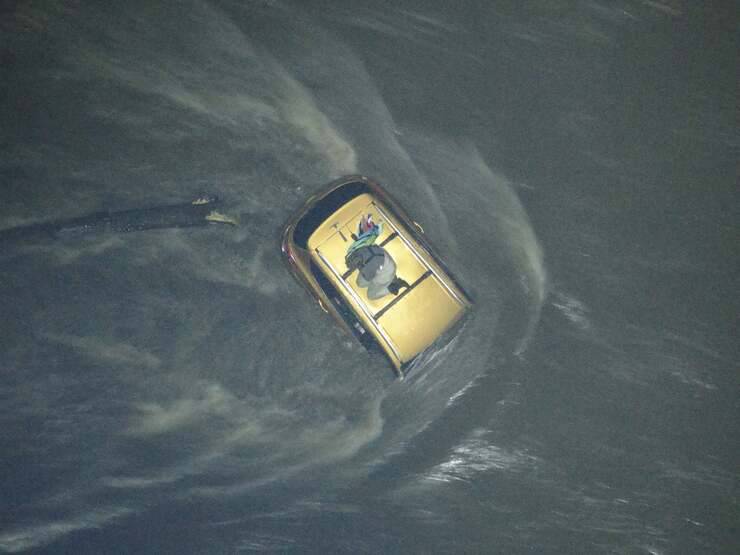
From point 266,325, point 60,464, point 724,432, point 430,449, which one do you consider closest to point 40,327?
point 60,464

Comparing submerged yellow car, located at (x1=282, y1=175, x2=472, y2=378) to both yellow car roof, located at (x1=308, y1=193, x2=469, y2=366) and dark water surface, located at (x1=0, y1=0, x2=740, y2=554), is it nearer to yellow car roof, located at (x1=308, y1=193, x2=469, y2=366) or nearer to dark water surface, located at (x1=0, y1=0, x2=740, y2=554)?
yellow car roof, located at (x1=308, y1=193, x2=469, y2=366)

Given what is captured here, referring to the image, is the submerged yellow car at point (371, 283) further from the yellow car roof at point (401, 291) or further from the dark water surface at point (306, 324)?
the dark water surface at point (306, 324)

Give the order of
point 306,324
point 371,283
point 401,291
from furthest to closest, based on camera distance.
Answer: point 306,324
point 401,291
point 371,283

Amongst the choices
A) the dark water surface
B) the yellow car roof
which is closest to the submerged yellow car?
the yellow car roof

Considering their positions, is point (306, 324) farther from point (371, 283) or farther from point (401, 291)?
point (401, 291)

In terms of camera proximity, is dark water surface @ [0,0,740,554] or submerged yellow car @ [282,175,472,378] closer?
submerged yellow car @ [282,175,472,378]


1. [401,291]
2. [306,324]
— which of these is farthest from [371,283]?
[306,324]
